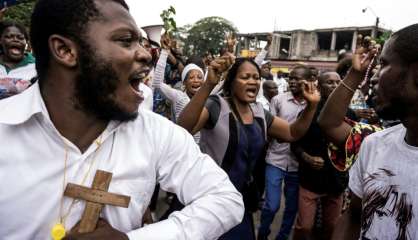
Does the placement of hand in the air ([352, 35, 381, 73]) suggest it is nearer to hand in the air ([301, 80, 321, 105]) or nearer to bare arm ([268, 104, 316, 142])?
hand in the air ([301, 80, 321, 105])

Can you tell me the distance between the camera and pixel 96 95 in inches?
57.9

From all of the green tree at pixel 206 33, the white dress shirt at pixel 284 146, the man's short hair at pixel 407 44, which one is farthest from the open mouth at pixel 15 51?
the green tree at pixel 206 33

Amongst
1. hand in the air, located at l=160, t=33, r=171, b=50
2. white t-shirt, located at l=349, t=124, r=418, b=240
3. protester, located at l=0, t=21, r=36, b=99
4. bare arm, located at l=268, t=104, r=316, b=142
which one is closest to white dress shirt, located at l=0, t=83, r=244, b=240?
white t-shirt, located at l=349, t=124, r=418, b=240

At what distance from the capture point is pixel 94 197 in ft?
4.42

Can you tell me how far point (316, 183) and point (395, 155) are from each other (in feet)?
7.93

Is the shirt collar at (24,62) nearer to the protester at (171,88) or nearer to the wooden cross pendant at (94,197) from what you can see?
the protester at (171,88)

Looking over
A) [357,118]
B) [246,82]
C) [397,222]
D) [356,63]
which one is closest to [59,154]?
[397,222]

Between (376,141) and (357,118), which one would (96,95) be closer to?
(376,141)

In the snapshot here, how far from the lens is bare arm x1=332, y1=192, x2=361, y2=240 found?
2002 mm

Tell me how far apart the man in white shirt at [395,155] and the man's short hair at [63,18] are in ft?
4.23

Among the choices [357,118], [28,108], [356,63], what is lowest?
[357,118]

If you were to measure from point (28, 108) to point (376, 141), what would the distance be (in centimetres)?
153

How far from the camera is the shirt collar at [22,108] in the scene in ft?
4.42

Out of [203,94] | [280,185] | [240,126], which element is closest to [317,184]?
[280,185]
